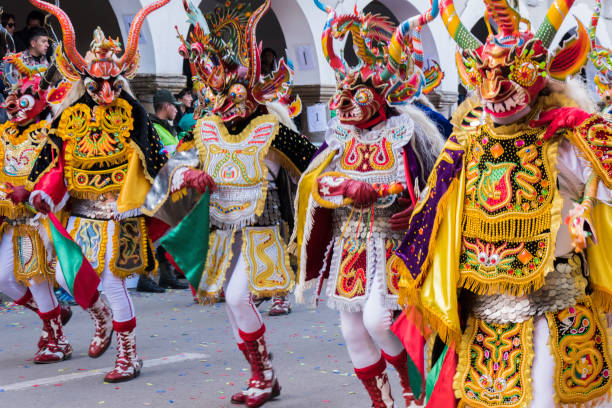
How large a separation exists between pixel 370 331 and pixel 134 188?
2.12m

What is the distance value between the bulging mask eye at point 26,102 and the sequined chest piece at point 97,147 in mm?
671

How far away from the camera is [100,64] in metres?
5.68

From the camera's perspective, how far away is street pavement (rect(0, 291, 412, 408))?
5.27 m

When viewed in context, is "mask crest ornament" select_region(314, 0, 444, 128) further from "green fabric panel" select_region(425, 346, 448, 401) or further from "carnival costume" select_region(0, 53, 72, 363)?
"carnival costume" select_region(0, 53, 72, 363)

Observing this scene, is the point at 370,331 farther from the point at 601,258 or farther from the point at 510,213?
the point at 601,258

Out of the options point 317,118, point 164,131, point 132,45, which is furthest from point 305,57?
point 132,45

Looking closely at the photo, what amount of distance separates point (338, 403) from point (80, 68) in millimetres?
2684

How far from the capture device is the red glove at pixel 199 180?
16.5 ft

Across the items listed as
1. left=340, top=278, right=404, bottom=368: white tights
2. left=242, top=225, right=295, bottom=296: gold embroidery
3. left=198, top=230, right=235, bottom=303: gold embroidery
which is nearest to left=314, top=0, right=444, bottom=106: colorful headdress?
left=340, top=278, right=404, bottom=368: white tights

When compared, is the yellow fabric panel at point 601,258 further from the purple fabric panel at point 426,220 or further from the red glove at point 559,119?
the purple fabric panel at point 426,220

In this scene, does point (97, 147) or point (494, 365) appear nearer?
point (494, 365)

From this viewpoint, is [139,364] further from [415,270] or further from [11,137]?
[415,270]

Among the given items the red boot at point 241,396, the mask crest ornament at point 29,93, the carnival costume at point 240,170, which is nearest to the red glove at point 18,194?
the mask crest ornament at point 29,93

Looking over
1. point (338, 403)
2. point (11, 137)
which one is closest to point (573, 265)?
point (338, 403)
